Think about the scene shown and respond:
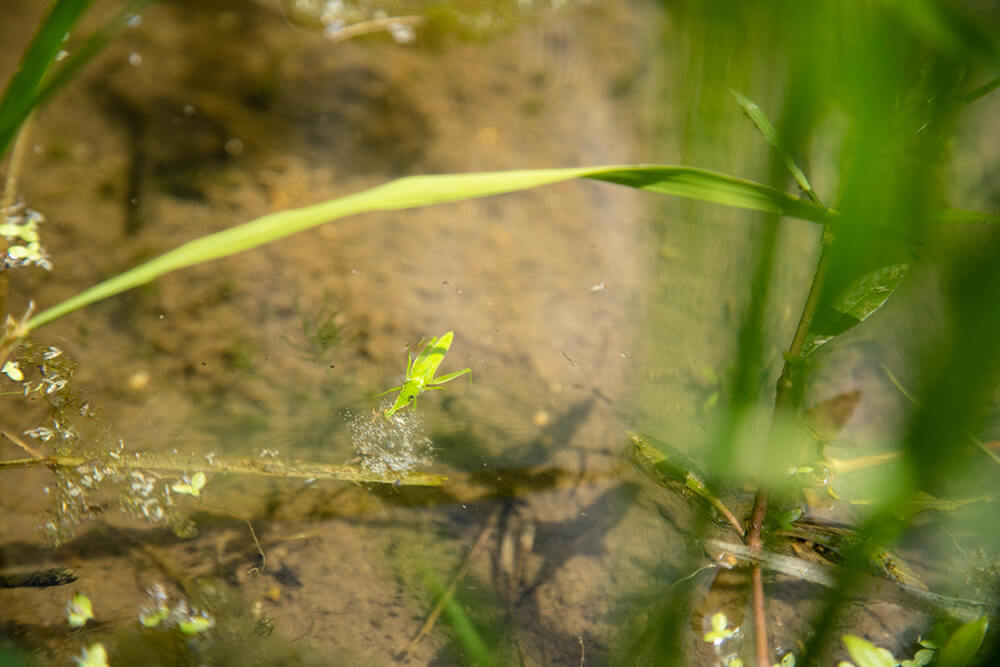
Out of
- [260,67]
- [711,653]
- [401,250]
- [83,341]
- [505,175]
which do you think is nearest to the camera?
[505,175]

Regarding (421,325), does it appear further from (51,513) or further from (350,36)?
(350,36)

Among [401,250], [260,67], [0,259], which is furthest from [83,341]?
[260,67]

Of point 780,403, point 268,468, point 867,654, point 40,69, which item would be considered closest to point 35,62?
point 40,69

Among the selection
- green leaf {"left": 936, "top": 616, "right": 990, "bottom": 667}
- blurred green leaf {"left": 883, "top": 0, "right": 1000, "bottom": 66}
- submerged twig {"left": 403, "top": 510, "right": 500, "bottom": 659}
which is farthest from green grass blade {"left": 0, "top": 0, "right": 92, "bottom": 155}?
green leaf {"left": 936, "top": 616, "right": 990, "bottom": 667}

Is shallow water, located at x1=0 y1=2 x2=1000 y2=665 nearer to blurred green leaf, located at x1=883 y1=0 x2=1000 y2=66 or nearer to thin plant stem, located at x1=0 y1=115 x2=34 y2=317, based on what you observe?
thin plant stem, located at x1=0 y1=115 x2=34 y2=317

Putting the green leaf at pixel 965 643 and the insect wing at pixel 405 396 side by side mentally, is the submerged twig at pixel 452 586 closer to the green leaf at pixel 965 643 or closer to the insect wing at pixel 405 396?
the insect wing at pixel 405 396

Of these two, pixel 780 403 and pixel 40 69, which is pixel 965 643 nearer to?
pixel 780 403

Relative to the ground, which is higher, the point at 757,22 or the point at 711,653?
the point at 757,22
